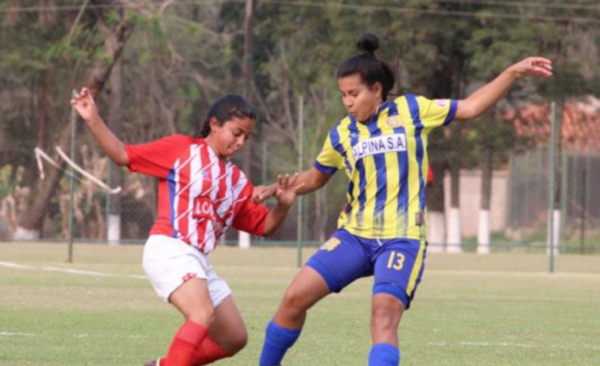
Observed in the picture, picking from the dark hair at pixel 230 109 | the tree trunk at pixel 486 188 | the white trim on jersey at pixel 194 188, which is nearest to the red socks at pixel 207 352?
the white trim on jersey at pixel 194 188

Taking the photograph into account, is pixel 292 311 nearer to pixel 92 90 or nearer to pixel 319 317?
pixel 319 317

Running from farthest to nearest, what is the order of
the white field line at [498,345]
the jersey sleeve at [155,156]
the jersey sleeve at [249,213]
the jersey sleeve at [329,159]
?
the white field line at [498,345], the jersey sleeve at [329,159], the jersey sleeve at [249,213], the jersey sleeve at [155,156]

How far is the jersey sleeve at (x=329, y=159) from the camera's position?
8258mm

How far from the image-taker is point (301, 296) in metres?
8.05

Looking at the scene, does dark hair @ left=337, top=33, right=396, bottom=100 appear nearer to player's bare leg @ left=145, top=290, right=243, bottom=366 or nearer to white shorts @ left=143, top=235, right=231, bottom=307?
white shorts @ left=143, top=235, right=231, bottom=307

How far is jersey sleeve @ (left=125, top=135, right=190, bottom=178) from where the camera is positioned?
7.80m

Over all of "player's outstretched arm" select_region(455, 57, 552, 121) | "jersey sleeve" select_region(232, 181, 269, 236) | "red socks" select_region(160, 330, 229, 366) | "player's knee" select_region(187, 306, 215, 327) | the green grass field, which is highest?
"player's outstretched arm" select_region(455, 57, 552, 121)

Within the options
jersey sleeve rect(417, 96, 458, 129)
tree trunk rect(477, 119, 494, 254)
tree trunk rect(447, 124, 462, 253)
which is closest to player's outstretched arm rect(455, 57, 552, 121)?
jersey sleeve rect(417, 96, 458, 129)

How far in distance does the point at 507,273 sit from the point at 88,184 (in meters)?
13.2

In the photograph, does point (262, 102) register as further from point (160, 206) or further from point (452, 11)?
point (160, 206)

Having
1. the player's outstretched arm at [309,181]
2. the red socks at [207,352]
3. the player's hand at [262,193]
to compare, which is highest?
the player's outstretched arm at [309,181]

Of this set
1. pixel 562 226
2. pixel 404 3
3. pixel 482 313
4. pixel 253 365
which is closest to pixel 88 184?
pixel 404 3

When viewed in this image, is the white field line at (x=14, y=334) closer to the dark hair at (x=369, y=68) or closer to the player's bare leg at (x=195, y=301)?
the player's bare leg at (x=195, y=301)

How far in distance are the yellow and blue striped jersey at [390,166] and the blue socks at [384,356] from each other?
25.0 inches
